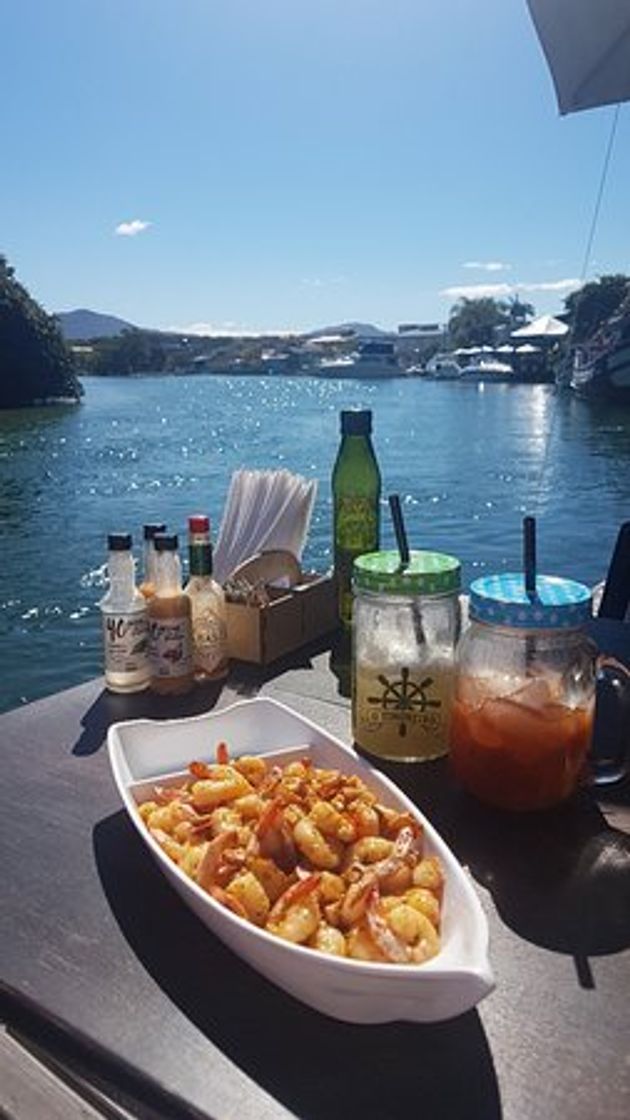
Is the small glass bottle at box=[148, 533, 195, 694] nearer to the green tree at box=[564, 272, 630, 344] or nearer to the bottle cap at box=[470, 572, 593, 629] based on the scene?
the bottle cap at box=[470, 572, 593, 629]

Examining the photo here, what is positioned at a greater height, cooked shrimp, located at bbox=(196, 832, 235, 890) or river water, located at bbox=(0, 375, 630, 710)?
cooked shrimp, located at bbox=(196, 832, 235, 890)

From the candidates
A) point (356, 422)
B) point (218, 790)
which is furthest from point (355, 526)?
point (218, 790)

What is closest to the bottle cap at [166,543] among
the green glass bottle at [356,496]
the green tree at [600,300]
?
the green glass bottle at [356,496]

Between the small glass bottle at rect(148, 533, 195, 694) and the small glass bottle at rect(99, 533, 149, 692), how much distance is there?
2 cm

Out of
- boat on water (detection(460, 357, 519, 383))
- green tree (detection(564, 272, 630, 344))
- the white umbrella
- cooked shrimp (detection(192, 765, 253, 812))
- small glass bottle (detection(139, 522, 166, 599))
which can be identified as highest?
green tree (detection(564, 272, 630, 344))

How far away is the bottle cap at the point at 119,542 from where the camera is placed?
1200 mm

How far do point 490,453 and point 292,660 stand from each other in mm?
20062

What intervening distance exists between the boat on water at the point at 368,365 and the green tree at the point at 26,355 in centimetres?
3354

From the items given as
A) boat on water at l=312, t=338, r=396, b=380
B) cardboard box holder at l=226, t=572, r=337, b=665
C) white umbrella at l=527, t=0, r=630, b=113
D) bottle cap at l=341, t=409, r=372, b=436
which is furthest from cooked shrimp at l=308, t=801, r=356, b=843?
boat on water at l=312, t=338, r=396, b=380

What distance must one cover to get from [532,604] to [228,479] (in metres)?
16.4

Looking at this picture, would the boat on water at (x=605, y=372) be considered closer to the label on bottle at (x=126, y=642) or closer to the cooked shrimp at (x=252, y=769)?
the label on bottle at (x=126, y=642)

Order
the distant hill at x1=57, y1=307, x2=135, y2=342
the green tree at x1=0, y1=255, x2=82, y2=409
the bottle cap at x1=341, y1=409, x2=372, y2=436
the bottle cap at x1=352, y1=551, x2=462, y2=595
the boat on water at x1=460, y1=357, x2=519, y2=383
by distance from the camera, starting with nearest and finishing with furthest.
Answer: the bottle cap at x1=352, y1=551, x2=462, y2=595 < the bottle cap at x1=341, y1=409, x2=372, y2=436 < the green tree at x1=0, y1=255, x2=82, y2=409 < the boat on water at x1=460, y1=357, x2=519, y2=383 < the distant hill at x1=57, y1=307, x2=135, y2=342

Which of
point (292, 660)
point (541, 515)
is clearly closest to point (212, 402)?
point (541, 515)

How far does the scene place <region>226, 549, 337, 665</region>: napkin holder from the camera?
138 centimetres
